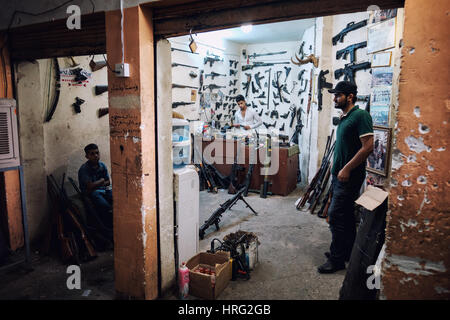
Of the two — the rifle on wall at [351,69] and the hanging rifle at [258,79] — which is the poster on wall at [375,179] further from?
the hanging rifle at [258,79]

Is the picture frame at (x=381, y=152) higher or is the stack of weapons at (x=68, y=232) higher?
the picture frame at (x=381, y=152)

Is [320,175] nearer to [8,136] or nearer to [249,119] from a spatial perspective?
[249,119]

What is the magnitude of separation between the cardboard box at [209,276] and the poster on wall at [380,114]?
253 cm

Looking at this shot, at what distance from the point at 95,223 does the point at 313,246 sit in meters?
2.97

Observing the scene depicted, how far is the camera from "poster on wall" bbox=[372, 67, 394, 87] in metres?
3.67

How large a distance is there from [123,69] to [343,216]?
2621mm

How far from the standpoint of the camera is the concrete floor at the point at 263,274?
300cm

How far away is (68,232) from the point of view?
384 cm

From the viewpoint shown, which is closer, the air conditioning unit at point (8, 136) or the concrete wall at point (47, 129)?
the air conditioning unit at point (8, 136)

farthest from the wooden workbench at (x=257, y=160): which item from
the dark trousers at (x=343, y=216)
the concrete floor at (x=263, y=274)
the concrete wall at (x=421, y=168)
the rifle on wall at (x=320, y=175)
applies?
the concrete wall at (x=421, y=168)

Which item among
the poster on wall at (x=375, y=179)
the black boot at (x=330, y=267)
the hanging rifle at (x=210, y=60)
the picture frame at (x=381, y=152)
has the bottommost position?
the black boot at (x=330, y=267)

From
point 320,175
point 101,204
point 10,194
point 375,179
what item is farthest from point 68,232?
point 320,175

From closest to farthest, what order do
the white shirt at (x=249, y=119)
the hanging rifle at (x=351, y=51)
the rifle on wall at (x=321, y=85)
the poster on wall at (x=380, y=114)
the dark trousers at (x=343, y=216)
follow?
1. the dark trousers at (x=343, y=216)
2. the poster on wall at (x=380, y=114)
3. the hanging rifle at (x=351, y=51)
4. the rifle on wall at (x=321, y=85)
5. the white shirt at (x=249, y=119)
